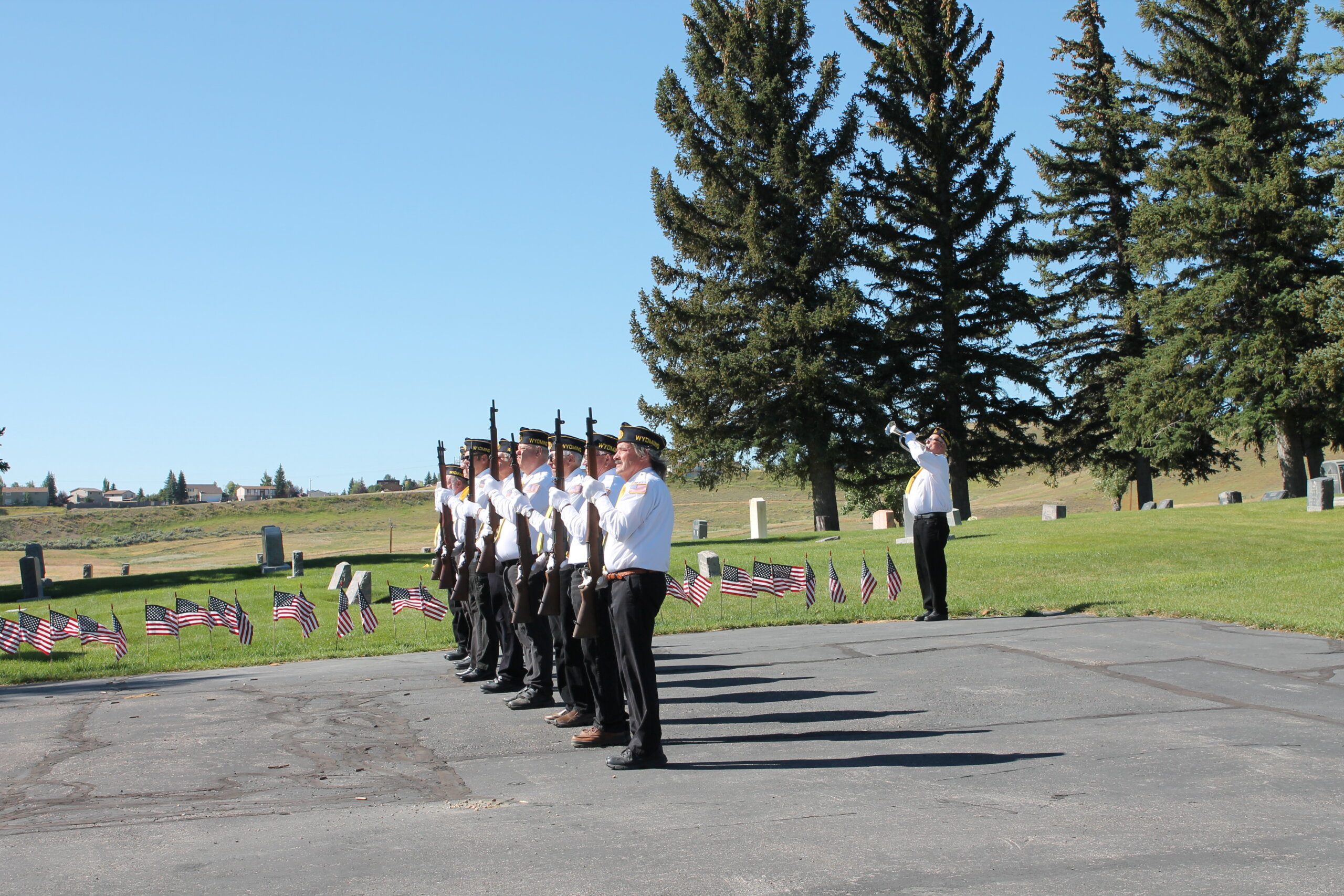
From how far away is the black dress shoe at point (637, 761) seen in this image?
6.66m

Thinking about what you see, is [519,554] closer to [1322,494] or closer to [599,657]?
[599,657]

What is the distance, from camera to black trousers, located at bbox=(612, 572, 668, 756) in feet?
22.2

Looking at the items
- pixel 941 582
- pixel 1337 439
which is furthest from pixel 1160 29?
pixel 941 582

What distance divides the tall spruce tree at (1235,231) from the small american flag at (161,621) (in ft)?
114

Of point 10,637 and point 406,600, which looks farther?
point 406,600

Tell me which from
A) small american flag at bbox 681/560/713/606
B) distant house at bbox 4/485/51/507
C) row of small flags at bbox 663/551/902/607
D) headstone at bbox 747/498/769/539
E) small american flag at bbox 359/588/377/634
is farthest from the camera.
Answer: distant house at bbox 4/485/51/507

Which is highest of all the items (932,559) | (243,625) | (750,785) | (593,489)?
(593,489)

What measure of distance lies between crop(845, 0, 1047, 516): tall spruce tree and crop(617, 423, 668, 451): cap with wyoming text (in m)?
34.9

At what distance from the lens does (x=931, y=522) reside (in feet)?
43.5

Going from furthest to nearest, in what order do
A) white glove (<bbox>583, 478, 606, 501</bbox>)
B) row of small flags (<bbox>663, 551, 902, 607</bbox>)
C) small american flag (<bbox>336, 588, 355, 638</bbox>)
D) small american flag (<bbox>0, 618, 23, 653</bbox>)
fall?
row of small flags (<bbox>663, 551, 902, 607</bbox>)
small american flag (<bbox>336, 588, 355, 638</bbox>)
small american flag (<bbox>0, 618, 23, 653</bbox>)
white glove (<bbox>583, 478, 606, 501</bbox>)

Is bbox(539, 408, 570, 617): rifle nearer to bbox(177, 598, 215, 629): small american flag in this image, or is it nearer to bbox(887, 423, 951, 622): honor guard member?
bbox(887, 423, 951, 622): honor guard member

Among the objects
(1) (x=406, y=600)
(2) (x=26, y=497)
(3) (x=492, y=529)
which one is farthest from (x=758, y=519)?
(2) (x=26, y=497)

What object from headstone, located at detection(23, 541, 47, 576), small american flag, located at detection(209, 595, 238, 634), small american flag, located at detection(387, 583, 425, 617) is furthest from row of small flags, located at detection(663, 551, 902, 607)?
headstone, located at detection(23, 541, 47, 576)

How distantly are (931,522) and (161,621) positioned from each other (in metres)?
10.3
